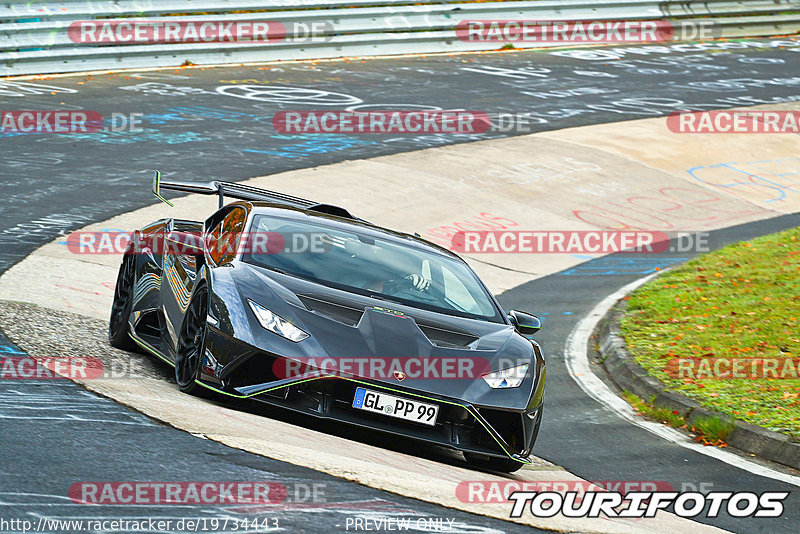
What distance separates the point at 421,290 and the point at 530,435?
126cm

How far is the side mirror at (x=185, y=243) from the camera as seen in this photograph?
7602 millimetres

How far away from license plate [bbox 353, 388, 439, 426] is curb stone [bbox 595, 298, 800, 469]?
3006 millimetres

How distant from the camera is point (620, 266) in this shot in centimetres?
1508

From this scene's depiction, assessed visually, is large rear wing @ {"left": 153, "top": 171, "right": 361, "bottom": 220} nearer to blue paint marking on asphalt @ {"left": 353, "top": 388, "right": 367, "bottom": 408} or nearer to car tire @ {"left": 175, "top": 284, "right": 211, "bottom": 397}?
car tire @ {"left": 175, "top": 284, "right": 211, "bottom": 397}

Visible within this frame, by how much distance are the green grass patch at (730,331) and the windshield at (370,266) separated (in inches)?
94.7

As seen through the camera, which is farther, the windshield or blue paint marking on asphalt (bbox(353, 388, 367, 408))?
the windshield

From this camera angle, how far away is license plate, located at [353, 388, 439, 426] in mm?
6141

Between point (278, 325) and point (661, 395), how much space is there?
13.6 ft

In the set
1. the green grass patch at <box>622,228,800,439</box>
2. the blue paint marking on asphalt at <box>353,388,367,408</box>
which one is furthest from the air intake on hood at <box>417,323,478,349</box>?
the green grass patch at <box>622,228,800,439</box>

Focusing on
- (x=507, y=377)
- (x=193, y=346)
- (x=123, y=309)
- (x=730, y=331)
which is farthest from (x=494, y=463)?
(x=730, y=331)

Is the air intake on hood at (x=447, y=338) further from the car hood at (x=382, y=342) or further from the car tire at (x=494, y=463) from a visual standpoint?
the car tire at (x=494, y=463)

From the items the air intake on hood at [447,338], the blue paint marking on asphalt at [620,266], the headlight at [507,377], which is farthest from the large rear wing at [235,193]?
the blue paint marking on asphalt at [620,266]

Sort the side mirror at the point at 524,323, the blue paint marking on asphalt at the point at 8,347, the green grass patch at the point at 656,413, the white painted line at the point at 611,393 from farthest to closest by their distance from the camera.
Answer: the green grass patch at the point at 656,413, the white painted line at the point at 611,393, the side mirror at the point at 524,323, the blue paint marking on asphalt at the point at 8,347

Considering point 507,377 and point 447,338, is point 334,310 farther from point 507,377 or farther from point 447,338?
point 507,377
